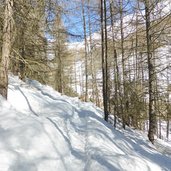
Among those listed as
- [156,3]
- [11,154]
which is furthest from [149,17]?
[11,154]

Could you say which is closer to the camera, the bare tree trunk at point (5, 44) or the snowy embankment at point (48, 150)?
the snowy embankment at point (48, 150)

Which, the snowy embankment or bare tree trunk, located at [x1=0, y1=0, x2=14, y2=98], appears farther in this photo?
bare tree trunk, located at [x1=0, y1=0, x2=14, y2=98]

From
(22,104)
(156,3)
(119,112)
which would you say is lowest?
(119,112)

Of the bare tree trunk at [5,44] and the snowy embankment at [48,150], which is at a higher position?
the bare tree trunk at [5,44]

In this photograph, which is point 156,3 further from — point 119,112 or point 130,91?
point 119,112

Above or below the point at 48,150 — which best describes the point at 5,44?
above

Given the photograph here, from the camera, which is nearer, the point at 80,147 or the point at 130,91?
the point at 80,147

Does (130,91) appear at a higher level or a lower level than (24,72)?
lower

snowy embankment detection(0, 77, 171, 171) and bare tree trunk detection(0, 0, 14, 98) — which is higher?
bare tree trunk detection(0, 0, 14, 98)

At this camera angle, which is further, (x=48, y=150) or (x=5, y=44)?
(x=5, y=44)

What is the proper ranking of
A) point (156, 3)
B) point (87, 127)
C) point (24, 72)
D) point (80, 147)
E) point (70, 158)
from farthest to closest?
point (24, 72) → point (156, 3) → point (87, 127) → point (80, 147) → point (70, 158)

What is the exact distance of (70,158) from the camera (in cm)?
600

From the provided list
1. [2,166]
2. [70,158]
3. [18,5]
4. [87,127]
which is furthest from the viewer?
[87,127]

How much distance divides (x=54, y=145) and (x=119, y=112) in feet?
37.4
